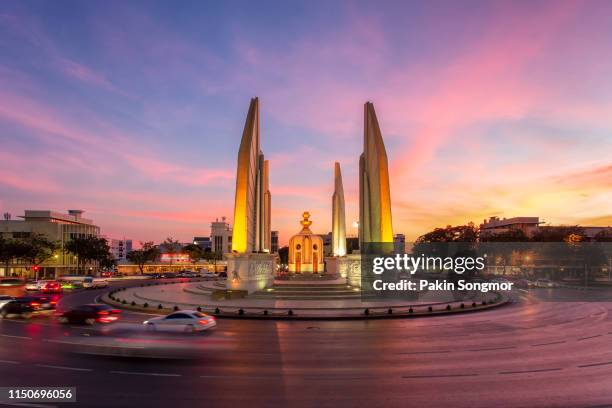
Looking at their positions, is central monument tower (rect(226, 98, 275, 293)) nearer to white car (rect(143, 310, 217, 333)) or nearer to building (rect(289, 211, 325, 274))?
building (rect(289, 211, 325, 274))

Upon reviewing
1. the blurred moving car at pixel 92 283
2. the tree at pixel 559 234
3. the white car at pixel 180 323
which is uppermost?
the tree at pixel 559 234

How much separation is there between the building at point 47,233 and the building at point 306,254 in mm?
63518

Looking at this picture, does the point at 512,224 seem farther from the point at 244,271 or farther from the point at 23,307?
the point at 23,307

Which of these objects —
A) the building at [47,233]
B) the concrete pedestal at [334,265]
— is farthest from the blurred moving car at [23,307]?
the building at [47,233]

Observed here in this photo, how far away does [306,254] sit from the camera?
187 ft

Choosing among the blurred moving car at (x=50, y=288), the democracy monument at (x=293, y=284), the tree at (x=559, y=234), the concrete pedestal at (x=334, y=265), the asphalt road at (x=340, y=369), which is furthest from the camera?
the tree at (x=559, y=234)

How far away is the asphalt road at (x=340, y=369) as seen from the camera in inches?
426

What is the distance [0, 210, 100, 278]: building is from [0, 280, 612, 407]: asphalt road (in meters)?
86.4

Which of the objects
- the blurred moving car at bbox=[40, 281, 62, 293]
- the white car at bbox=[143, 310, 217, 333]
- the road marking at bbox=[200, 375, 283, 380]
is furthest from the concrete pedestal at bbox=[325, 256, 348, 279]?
the road marking at bbox=[200, 375, 283, 380]

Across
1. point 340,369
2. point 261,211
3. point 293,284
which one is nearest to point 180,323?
point 340,369

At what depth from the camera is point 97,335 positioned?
60.8ft

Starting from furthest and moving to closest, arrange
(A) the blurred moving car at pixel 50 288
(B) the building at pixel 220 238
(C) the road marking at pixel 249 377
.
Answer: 1. (B) the building at pixel 220 238
2. (A) the blurred moving car at pixel 50 288
3. (C) the road marking at pixel 249 377

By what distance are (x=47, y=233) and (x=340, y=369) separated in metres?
107

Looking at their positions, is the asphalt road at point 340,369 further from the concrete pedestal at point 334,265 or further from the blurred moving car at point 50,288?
the concrete pedestal at point 334,265
